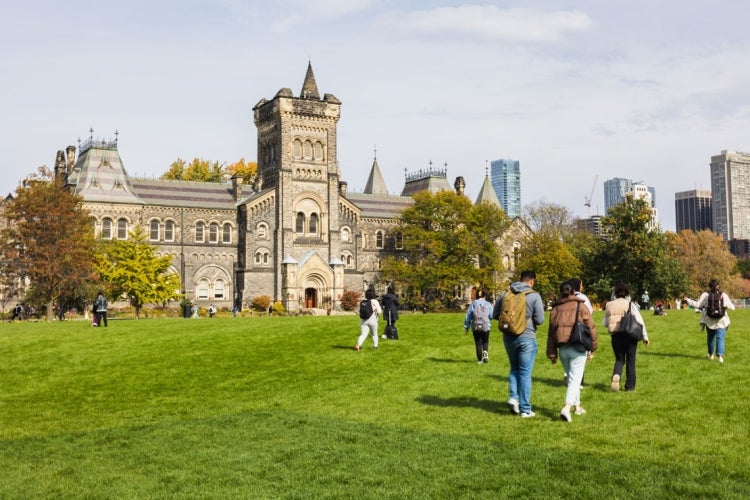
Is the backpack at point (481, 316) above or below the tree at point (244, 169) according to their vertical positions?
below

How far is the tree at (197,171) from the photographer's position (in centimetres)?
10019

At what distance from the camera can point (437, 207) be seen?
3223 inches

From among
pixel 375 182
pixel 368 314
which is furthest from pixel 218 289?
pixel 368 314

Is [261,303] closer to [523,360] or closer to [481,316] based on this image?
[481,316]

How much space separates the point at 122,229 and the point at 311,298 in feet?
59.1

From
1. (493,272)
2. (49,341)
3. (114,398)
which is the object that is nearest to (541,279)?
(493,272)

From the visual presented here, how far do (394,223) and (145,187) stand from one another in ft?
84.4

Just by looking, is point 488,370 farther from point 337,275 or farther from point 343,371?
point 337,275

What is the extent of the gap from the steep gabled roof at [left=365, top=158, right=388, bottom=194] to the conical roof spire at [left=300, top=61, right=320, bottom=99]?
2360 centimetres

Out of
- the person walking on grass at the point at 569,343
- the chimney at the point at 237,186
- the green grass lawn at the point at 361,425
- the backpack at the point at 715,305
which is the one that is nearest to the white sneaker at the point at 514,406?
the green grass lawn at the point at 361,425

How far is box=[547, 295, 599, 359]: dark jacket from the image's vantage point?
1462 cm

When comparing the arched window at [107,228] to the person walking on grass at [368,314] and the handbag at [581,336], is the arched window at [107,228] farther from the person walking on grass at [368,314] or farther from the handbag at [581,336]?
the handbag at [581,336]

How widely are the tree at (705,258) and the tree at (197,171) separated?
56679mm

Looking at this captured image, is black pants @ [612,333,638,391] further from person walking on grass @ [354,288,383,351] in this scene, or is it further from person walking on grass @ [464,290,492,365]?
person walking on grass @ [354,288,383,351]
